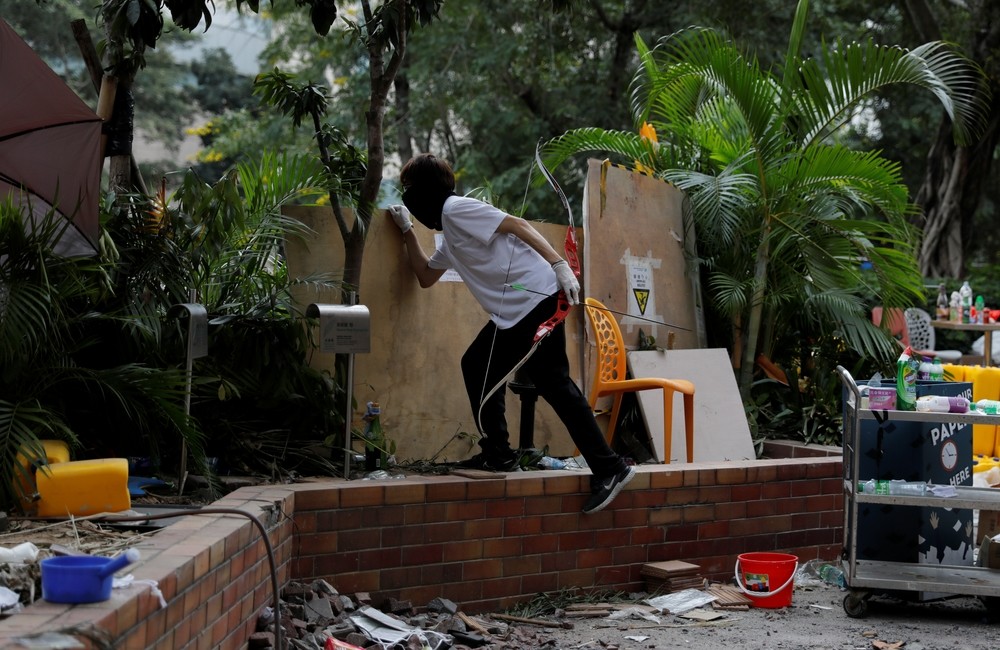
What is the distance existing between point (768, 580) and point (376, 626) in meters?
2.03

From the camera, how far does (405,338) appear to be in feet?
19.8

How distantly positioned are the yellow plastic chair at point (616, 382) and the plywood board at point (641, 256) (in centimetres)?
22

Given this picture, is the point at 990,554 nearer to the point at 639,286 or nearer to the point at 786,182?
the point at 639,286

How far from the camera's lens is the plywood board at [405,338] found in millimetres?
5816

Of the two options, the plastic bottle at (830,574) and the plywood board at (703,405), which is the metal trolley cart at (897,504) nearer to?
the plastic bottle at (830,574)

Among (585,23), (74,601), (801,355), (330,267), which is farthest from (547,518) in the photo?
(585,23)

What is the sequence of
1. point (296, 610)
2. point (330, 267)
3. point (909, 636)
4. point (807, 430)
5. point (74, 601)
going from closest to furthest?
point (74, 601) → point (296, 610) → point (909, 636) → point (330, 267) → point (807, 430)

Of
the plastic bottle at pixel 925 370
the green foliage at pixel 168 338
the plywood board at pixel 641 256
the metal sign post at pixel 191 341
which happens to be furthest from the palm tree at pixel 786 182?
the metal sign post at pixel 191 341

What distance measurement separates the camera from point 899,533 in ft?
18.2

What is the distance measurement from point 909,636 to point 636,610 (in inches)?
47.8

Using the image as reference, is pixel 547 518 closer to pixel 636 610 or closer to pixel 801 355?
pixel 636 610

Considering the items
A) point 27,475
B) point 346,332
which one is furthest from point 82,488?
point 346,332

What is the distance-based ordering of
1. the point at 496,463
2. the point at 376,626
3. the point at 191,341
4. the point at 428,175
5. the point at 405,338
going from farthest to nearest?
the point at 405,338, the point at 496,463, the point at 428,175, the point at 191,341, the point at 376,626

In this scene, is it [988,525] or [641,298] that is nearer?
[988,525]
